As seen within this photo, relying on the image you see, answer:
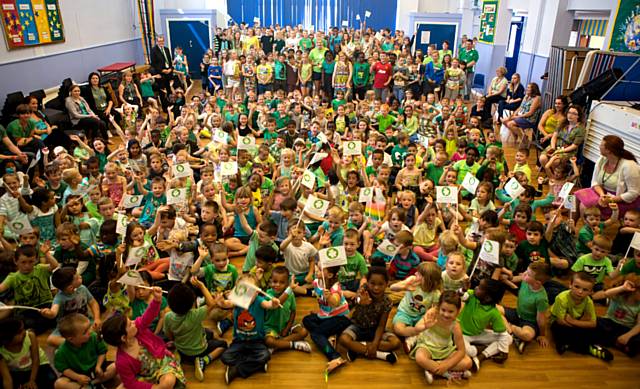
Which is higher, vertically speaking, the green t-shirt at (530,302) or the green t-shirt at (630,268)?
the green t-shirt at (630,268)

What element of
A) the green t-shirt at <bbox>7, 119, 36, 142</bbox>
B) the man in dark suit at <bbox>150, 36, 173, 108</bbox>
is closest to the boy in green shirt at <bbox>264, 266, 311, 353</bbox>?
the green t-shirt at <bbox>7, 119, 36, 142</bbox>

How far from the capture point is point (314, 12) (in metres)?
16.9

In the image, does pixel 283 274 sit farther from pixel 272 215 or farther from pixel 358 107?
pixel 358 107

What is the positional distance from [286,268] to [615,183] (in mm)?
3543

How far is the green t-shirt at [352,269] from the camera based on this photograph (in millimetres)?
3860

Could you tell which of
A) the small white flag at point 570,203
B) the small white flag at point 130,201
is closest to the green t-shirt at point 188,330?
the small white flag at point 130,201

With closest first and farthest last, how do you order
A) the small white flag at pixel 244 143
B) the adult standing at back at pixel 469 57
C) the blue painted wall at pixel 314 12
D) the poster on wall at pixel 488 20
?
1. the small white flag at pixel 244 143
2. the adult standing at back at pixel 469 57
3. the poster on wall at pixel 488 20
4. the blue painted wall at pixel 314 12

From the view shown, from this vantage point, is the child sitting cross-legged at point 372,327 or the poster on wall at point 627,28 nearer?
the child sitting cross-legged at point 372,327

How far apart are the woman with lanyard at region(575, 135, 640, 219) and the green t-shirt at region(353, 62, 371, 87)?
5952mm

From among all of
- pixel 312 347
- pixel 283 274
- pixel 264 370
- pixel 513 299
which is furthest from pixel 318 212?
pixel 513 299

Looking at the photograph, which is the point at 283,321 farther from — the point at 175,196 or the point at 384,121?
the point at 384,121

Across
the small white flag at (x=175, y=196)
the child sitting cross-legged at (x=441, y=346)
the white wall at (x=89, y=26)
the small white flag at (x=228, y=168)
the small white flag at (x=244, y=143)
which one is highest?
the white wall at (x=89, y=26)

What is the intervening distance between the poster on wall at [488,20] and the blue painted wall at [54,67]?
391 inches

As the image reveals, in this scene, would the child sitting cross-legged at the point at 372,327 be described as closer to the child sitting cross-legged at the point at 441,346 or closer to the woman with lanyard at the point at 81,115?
the child sitting cross-legged at the point at 441,346
